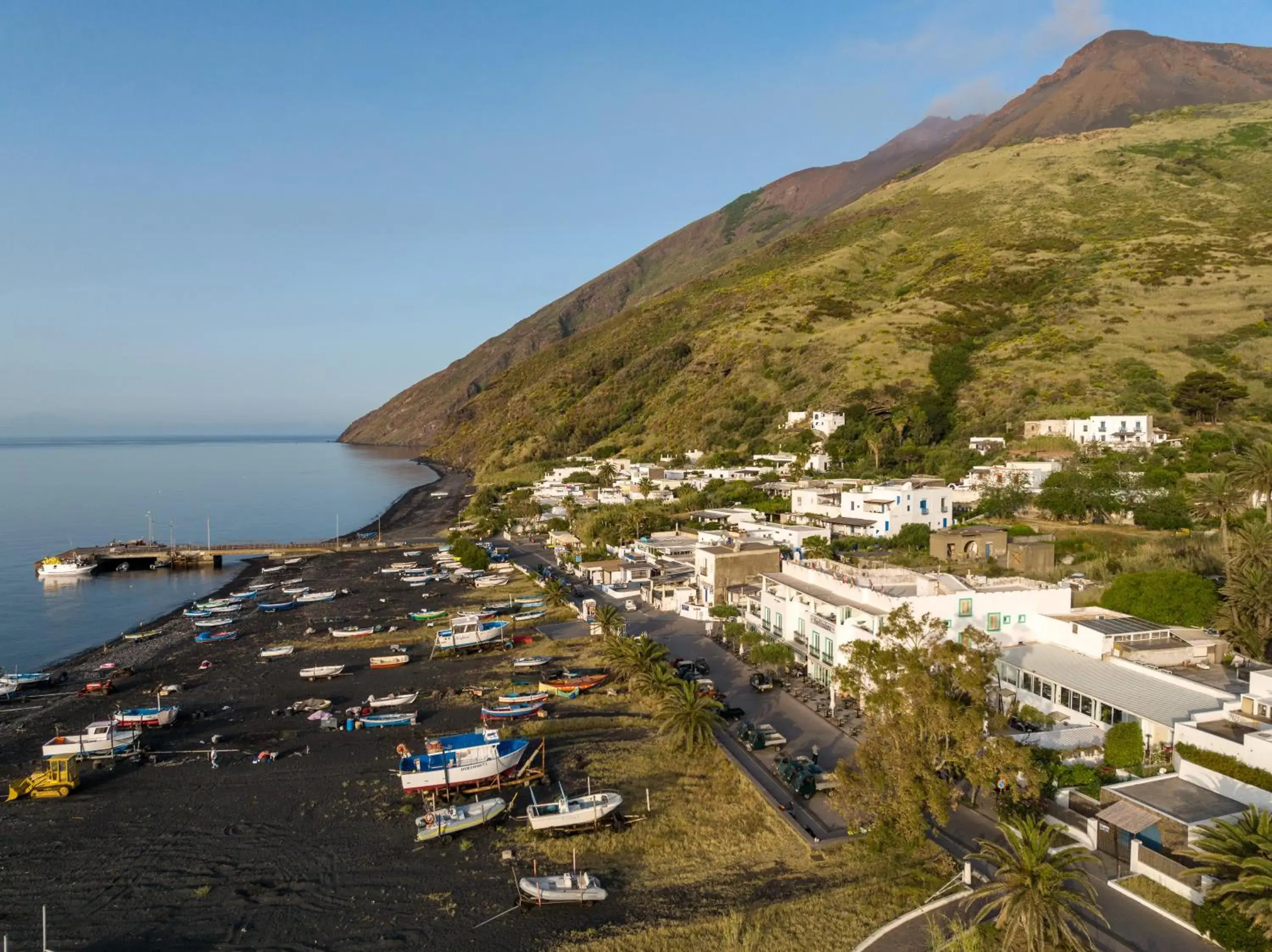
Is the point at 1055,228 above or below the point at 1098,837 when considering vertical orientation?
above

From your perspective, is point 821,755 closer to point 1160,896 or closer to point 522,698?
point 1160,896

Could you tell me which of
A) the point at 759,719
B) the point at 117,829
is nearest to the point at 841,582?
the point at 759,719

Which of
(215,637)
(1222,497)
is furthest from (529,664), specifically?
(1222,497)

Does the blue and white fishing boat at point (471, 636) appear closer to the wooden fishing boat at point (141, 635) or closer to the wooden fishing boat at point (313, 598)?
the wooden fishing boat at point (313, 598)

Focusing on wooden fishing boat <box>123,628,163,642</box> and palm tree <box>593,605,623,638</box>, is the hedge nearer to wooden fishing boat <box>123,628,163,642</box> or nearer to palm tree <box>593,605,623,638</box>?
palm tree <box>593,605,623,638</box>

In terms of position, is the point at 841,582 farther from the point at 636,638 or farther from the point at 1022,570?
the point at 1022,570

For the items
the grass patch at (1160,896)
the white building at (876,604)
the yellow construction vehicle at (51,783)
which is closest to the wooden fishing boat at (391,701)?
the yellow construction vehicle at (51,783)
